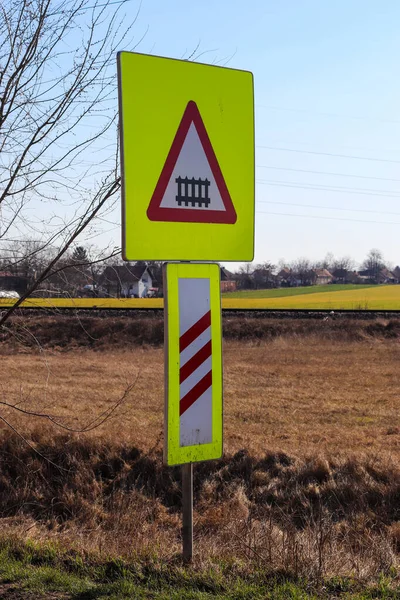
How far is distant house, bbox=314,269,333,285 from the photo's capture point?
7481 centimetres

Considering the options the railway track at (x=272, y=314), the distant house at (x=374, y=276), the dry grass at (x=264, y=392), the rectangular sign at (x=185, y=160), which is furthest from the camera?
the distant house at (x=374, y=276)

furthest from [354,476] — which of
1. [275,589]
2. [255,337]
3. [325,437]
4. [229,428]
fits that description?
[255,337]

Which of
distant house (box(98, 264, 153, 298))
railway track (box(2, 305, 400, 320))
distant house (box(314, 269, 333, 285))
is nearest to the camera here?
distant house (box(98, 264, 153, 298))

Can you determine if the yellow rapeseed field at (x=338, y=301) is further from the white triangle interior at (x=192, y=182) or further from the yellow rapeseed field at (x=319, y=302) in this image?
the white triangle interior at (x=192, y=182)

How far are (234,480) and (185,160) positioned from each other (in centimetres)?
697

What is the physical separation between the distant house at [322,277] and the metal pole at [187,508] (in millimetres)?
71373

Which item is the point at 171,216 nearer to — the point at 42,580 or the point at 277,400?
the point at 42,580

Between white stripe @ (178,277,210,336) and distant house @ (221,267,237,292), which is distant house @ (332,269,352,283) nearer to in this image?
distant house @ (221,267,237,292)

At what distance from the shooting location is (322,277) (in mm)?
77562

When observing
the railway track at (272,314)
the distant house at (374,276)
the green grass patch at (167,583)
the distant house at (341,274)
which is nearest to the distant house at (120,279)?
the green grass patch at (167,583)

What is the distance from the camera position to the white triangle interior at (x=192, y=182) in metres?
3.94

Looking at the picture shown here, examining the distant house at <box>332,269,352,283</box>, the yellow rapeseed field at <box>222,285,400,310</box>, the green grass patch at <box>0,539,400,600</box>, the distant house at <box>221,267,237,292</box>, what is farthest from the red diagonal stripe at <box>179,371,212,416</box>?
the distant house at <box>332,269,352,283</box>

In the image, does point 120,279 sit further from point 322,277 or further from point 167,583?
point 322,277

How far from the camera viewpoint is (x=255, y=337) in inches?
1241
